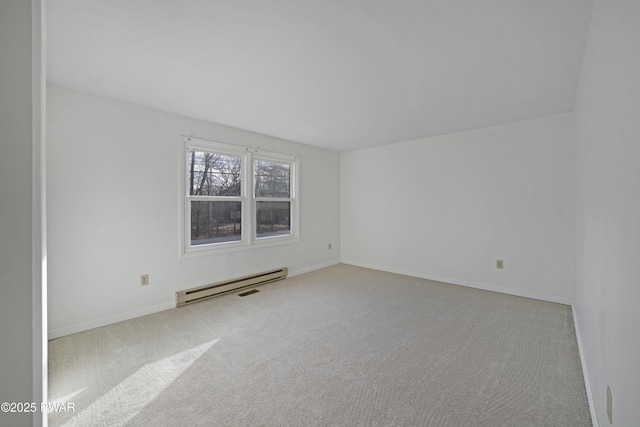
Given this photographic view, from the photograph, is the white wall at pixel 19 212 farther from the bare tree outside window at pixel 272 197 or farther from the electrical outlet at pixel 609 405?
the bare tree outside window at pixel 272 197

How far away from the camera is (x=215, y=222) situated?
3.71 m

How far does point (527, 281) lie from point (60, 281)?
17.2ft

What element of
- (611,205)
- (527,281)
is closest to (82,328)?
(611,205)

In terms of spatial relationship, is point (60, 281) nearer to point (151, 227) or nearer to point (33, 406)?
point (151, 227)

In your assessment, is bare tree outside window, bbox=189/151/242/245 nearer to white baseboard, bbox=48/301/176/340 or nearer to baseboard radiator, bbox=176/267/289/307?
baseboard radiator, bbox=176/267/289/307

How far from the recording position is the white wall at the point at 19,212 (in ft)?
2.04

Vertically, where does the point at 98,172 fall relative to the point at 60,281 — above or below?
above

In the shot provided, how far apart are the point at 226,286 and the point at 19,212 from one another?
318cm

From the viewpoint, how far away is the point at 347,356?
2191 mm

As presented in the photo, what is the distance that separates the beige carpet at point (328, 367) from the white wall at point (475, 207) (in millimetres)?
638

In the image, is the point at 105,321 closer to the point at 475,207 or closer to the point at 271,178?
the point at 271,178

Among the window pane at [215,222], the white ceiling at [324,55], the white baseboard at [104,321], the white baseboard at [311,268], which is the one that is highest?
the white ceiling at [324,55]

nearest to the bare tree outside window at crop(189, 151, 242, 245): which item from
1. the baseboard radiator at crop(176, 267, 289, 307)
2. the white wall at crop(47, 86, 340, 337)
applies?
the white wall at crop(47, 86, 340, 337)

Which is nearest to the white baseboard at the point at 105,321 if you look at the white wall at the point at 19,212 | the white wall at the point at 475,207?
the white wall at the point at 19,212
